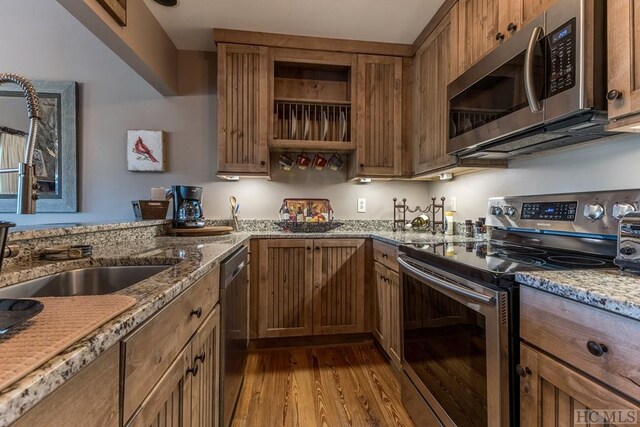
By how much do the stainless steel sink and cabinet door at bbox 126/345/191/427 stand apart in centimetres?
41

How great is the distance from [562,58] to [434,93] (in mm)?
1072

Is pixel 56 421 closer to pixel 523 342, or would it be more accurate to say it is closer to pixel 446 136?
pixel 523 342

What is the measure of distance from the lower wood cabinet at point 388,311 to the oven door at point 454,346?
23cm

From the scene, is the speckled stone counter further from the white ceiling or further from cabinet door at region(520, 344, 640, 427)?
the white ceiling

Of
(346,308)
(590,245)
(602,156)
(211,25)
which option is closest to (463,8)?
(602,156)

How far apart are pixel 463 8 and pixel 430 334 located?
182 centimetres

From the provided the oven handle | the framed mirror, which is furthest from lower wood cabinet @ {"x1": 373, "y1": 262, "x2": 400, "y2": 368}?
the framed mirror

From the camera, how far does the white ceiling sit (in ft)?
6.48

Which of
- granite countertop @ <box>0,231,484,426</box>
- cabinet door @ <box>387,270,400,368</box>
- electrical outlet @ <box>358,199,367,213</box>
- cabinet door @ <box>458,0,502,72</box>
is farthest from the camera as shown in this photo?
electrical outlet @ <box>358,199,367,213</box>

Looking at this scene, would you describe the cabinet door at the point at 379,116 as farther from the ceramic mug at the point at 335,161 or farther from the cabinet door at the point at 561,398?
the cabinet door at the point at 561,398

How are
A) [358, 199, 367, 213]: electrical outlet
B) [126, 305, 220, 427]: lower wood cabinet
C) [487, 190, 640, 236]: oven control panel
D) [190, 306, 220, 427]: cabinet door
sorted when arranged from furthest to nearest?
[358, 199, 367, 213]: electrical outlet < [487, 190, 640, 236]: oven control panel < [190, 306, 220, 427]: cabinet door < [126, 305, 220, 427]: lower wood cabinet

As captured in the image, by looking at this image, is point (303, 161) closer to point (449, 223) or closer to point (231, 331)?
point (449, 223)

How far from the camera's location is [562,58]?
1069 mm

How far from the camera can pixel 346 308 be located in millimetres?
2279
